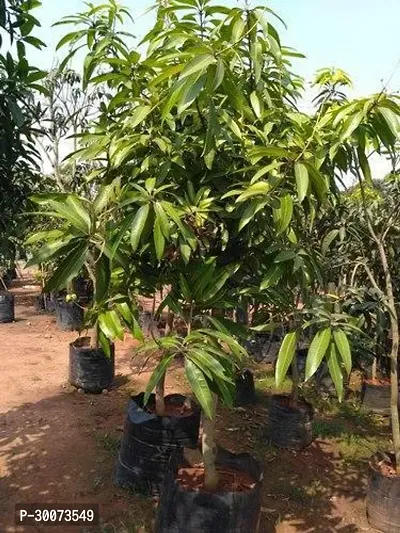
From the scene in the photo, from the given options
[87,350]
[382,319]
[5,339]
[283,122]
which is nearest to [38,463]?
[87,350]

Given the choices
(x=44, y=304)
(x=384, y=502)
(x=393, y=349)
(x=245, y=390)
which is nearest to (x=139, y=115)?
(x=393, y=349)

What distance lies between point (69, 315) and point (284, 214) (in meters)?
6.01

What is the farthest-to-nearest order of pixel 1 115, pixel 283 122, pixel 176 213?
pixel 283 122 < pixel 1 115 < pixel 176 213

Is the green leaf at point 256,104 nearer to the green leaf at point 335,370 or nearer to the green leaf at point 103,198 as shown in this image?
the green leaf at point 103,198

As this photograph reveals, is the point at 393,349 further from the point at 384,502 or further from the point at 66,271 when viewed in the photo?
the point at 66,271

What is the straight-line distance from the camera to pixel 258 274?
78.5 inches

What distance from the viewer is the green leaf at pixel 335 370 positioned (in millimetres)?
1500

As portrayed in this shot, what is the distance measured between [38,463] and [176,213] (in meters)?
2.42

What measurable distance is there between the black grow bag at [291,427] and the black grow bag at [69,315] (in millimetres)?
4066

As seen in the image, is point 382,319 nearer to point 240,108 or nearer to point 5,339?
point 240,108

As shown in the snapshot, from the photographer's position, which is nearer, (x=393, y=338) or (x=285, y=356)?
(x=285, y=356)

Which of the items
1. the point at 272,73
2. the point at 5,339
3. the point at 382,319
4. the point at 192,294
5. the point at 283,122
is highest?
the point at 272,73

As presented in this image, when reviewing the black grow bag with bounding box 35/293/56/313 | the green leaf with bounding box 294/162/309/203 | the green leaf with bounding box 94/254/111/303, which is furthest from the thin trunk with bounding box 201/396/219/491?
the black grow bag with bounding box 35/293/56/313

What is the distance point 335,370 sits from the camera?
1528mm
